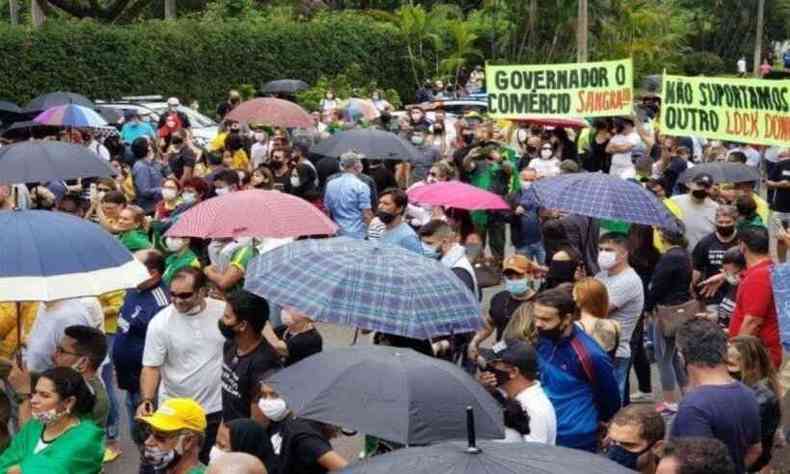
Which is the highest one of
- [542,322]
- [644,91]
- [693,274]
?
[542,322]

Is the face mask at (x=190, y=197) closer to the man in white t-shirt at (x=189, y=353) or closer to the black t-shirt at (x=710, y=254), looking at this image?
the black t-shirt at (x=710, y=254)

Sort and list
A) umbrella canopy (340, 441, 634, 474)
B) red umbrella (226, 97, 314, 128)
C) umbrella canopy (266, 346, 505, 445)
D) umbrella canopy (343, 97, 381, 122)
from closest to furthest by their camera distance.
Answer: umbrella canopy (340, 441, 634, 474)
umbrella canopy (266, 346, 505, 445)
red umbrella (226, 97, 314, 128)
umbrella canopy (343, 97, 381, 122)

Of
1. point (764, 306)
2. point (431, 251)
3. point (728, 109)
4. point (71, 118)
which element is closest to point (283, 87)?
point (71, 118)

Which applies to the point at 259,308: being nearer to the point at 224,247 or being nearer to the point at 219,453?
the point at 219,453

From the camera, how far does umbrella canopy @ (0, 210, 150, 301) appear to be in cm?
709


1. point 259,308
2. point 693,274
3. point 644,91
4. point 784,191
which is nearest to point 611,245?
point 693,274

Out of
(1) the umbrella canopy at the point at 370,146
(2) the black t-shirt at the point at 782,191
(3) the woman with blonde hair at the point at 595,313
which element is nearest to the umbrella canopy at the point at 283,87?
(1) the umbrella canopy at the point at 370,146

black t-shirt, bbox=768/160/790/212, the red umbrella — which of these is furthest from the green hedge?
black t-shirt, bbox=768/160/790/212

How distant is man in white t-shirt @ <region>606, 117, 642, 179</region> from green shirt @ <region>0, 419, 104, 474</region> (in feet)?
34.0

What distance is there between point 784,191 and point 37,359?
9769 mm

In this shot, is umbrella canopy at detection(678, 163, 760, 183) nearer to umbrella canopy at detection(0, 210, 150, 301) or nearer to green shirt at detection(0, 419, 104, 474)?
umbrella canopy at detection(0, 210, 150, 301)

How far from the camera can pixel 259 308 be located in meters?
7.16

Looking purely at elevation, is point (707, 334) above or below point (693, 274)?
above

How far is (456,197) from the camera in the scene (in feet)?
40.3
